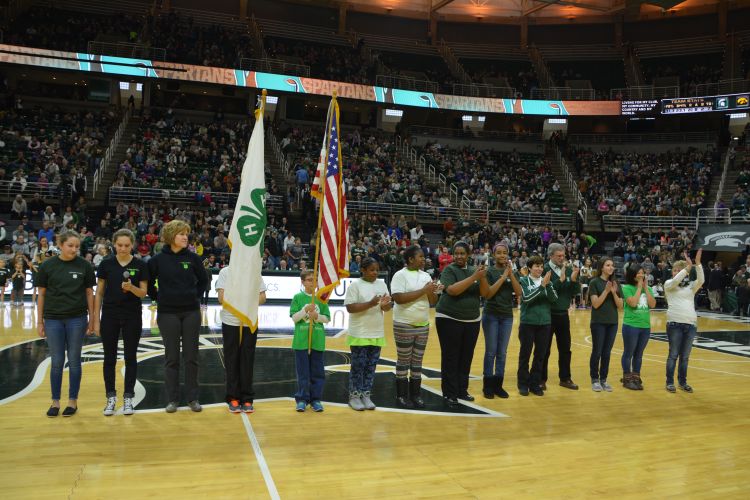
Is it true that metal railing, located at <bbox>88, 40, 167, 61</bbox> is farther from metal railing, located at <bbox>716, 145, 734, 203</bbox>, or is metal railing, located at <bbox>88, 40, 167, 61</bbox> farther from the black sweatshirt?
metal railing, located at <bbox>716, 145, 734, 203</bbox>

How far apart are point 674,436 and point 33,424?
20.0 ft

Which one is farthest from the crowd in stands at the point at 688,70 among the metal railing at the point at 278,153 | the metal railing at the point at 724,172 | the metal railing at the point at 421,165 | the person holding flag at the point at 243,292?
the person holding flag at the point at 243,292

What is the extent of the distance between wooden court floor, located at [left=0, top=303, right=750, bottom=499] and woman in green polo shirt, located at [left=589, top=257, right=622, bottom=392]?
43 cm

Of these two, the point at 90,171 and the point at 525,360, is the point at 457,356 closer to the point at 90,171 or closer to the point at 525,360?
the point at 525,360

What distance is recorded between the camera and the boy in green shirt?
6629 millimetres

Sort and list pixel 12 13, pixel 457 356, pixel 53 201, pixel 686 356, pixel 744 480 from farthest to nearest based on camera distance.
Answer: pixel 12 13 → pixel 53 201 → pixel 686 356 → pixel 457 356 → pixel 744 480

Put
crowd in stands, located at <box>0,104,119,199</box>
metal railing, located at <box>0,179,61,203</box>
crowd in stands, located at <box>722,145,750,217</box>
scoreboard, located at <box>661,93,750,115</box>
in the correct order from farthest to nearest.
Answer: scoreboard, located at <box>661,93,750,115</box> → crowd in stands, located at <box>722,145,750,217</box> → crowd in stands, located at <box>0,104,119,199</box> → metal railing, located at <box>0,179,61,203</box>

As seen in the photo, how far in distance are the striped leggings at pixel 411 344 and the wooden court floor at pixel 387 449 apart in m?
0.53

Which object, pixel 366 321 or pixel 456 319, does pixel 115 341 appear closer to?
pixel 366 321

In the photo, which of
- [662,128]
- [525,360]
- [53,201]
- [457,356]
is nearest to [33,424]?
[457,356]

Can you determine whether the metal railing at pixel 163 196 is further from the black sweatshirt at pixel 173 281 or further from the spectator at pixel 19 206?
the black sweatshirt at pixel 173 281

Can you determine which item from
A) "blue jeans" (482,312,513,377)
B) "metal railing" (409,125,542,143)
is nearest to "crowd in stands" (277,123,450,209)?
"metal railing" (409,125,542,143)

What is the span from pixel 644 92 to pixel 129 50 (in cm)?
2605

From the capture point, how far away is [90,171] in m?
23.7
